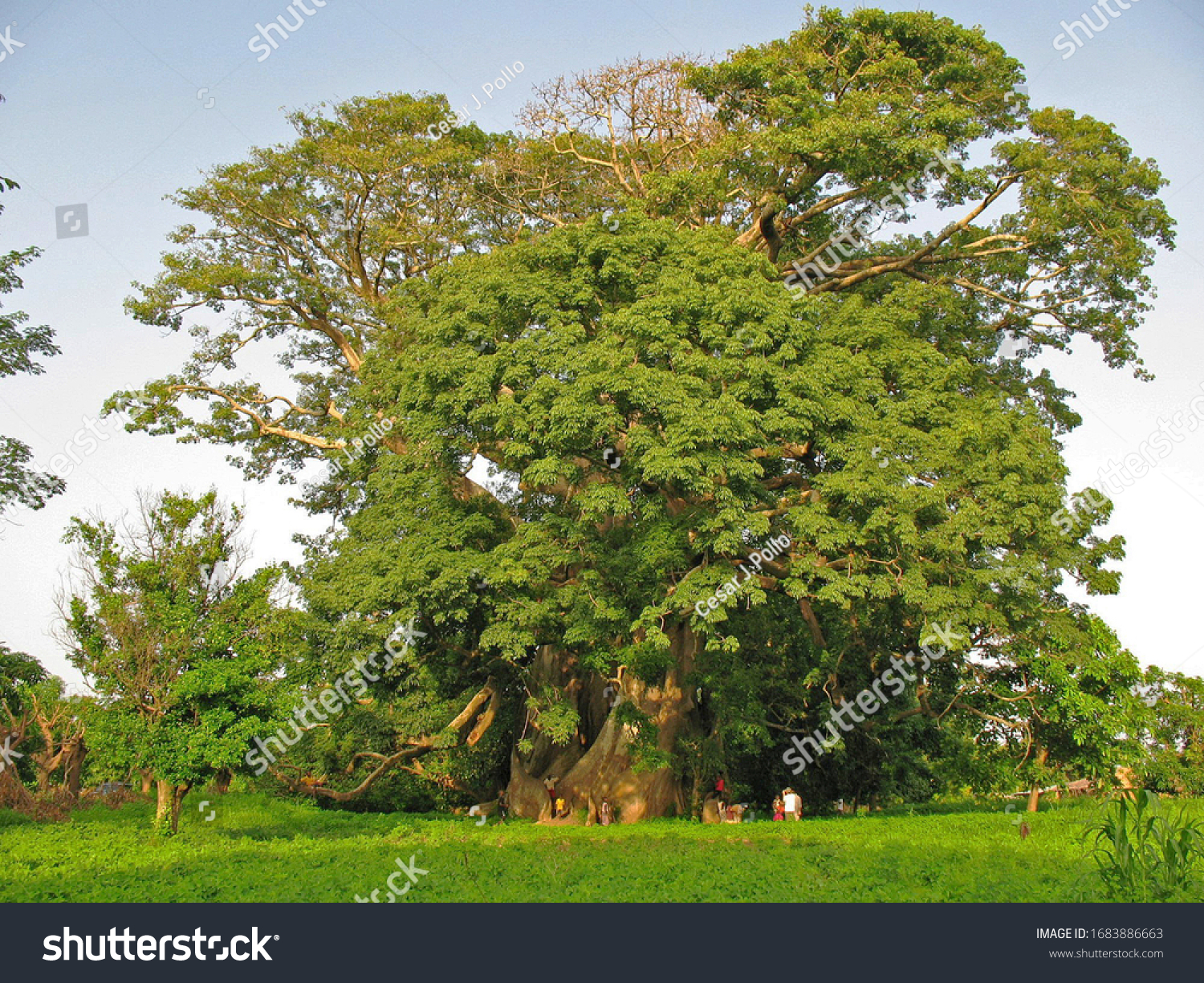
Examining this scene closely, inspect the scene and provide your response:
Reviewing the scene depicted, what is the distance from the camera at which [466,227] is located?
1870cm

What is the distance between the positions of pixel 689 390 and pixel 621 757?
6619mm

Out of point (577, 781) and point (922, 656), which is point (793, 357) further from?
point (577, 781)

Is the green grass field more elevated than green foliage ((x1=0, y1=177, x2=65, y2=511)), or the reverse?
green foliage ((x1=0, y1=177, x2=65, y2=511))

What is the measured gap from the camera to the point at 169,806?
12.2 metres
